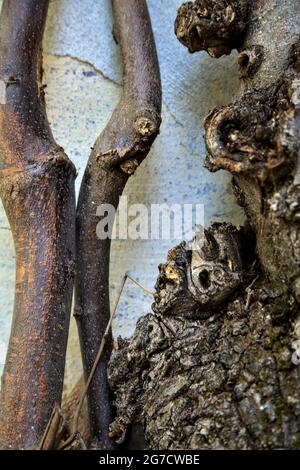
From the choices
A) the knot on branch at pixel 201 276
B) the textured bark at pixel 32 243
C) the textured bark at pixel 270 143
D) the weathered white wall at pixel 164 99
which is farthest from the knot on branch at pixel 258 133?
the weathered white wall at pixel 164 99

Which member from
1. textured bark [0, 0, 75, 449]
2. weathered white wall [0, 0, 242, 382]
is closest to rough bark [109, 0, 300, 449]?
textured bark [0, 0, 75, 449]

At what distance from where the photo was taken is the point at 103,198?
98 centimetres

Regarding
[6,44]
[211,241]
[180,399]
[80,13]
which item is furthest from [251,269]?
[80,13]

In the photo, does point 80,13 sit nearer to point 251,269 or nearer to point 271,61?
point 271,61

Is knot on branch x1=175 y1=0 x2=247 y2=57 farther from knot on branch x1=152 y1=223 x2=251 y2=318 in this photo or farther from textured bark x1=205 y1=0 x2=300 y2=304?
knot on branch x1=152 y1=223 x2=251 y2=318

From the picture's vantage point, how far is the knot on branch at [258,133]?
2.47ft

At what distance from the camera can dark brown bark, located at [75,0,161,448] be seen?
93 cm

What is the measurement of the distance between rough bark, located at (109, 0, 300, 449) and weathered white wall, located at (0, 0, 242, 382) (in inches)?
9.9

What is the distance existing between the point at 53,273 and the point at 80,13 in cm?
59

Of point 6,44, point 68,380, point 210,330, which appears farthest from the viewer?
point 68,380

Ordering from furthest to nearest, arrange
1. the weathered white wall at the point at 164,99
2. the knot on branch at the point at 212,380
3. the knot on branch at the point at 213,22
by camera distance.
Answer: the weathered white wall at the point at 164,99 → the knot on branch at the point at 213,22 → the knot on branch at the point at 212,380

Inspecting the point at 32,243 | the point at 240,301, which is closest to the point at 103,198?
the point at 32,243

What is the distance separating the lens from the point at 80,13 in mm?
1200

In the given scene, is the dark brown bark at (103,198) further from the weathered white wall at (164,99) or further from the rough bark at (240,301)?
the weathered white wall at (164,99)
